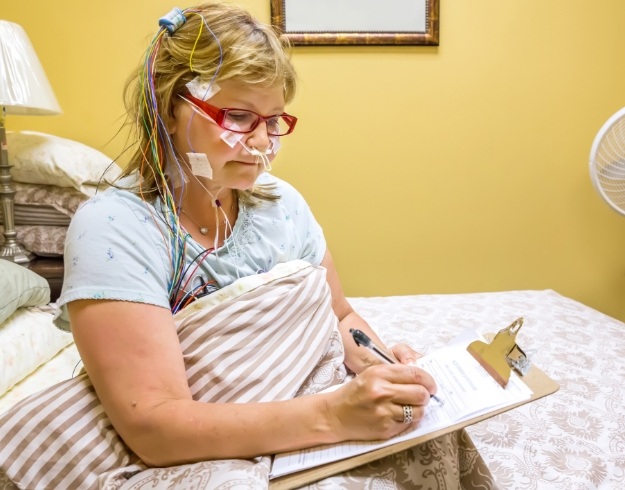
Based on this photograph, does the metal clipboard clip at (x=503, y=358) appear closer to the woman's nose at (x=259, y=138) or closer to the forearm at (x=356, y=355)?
the forearm at (x=356, y=355)

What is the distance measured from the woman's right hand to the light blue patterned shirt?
290 mm

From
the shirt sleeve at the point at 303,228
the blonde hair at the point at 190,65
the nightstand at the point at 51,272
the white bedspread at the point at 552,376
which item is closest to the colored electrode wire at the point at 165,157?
the blonde hair at the point at 190,65

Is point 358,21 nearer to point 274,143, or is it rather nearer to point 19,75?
point 19,75

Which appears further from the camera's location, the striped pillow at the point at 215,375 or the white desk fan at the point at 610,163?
the white desk fan at the point at 610,163

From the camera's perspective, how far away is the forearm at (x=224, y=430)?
648 millimetres

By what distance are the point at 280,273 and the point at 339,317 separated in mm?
302

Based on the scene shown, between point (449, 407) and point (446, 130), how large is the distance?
167cm

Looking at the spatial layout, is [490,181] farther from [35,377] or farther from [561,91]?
[35,377]

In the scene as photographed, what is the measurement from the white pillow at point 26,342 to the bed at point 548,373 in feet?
0.09

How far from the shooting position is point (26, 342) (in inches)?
49.6

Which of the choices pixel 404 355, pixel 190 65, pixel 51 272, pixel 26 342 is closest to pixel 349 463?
pixel 404 355

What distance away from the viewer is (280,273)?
0.87m

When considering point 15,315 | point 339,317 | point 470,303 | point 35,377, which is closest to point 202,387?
point 339,317

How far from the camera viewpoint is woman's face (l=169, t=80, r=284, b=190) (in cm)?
83
